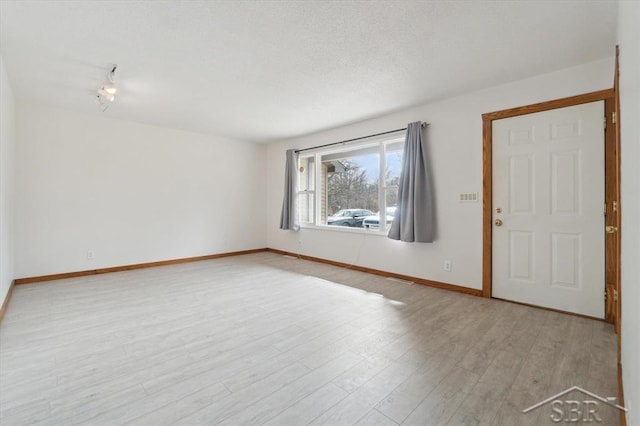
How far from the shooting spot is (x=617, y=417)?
1.47m

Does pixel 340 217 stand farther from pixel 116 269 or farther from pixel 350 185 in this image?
pixel 116 269

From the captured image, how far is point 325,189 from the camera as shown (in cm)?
566

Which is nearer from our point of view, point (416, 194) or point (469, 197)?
point (469, 197)

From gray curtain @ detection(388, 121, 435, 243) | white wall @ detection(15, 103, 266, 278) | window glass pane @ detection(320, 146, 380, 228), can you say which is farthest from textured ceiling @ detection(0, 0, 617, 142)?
window glass pane @ detection(320, 146, 380, 228)

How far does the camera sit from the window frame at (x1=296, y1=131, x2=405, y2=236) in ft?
14.6

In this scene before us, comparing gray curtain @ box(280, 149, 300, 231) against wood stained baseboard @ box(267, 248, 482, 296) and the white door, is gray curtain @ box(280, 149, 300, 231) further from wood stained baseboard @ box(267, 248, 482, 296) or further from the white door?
the white door

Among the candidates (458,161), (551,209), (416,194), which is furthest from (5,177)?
(551,209)

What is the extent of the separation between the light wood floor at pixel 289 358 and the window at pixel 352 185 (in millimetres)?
1652

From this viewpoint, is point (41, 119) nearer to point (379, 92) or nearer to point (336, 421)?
point (379, 92)

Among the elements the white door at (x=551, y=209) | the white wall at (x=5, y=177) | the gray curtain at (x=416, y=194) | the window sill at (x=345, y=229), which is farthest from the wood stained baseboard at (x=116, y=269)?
the white door at (x=551, y=209)

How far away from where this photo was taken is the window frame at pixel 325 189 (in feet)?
14.6

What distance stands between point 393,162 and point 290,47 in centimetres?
253

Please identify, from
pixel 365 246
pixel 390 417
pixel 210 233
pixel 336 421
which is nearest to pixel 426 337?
pixel 390 417

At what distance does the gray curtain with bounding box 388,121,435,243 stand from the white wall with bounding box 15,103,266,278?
12.3 feet
